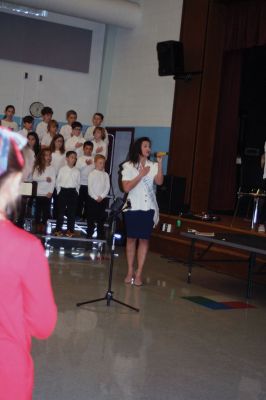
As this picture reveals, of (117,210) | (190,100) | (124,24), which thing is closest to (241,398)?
(117,210)

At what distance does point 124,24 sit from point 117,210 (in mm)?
7174

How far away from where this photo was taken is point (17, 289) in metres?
1.44

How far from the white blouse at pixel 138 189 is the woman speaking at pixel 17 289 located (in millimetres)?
4599

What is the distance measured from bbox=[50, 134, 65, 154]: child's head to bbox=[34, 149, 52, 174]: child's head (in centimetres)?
27

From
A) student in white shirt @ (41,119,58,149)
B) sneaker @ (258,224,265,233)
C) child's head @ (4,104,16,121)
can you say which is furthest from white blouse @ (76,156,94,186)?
sneaker @ (258,224,265,233)

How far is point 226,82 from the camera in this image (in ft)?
34.4

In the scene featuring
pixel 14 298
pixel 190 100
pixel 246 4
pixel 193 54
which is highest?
pixel 246 4

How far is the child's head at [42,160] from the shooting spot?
9109 mm

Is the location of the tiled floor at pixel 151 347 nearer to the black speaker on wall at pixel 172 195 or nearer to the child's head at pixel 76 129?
the black speaker on wall at pixel 172 195

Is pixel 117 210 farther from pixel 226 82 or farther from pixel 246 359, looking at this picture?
pixel 226 82

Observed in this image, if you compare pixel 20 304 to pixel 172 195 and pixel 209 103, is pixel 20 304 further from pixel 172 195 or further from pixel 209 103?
pixel 209 103

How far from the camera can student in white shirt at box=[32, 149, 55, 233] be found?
359 inches

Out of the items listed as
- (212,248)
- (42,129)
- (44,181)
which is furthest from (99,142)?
(212,248)

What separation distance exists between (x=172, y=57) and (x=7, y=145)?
29.1ft
